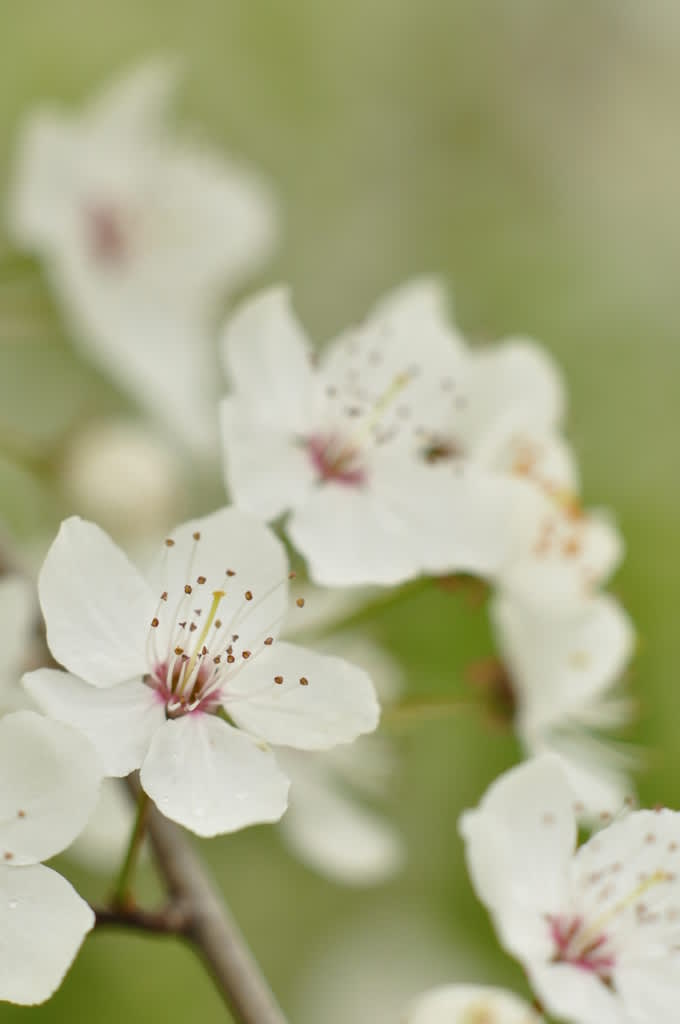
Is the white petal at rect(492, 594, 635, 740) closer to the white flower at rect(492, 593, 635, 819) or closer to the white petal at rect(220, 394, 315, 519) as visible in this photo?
the white flower at rect(492, 593, 635, 819)

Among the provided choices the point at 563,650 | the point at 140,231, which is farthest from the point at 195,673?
the point at 140,231

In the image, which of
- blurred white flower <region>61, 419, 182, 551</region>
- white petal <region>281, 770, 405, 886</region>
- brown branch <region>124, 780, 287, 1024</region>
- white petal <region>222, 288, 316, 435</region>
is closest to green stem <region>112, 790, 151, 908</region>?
brown branch <region>124, 780, 287, 1024</region>

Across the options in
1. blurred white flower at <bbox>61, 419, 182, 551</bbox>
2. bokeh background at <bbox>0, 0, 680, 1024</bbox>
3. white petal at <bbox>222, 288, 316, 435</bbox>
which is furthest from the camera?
bokeh background at <bbox>0, 0, 680, 1024</bbox>

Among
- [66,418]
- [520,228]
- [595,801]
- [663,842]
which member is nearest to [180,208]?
[66,418]

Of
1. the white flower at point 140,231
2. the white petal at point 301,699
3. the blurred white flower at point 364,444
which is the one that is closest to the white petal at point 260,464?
the blurred white flower at point 364,444

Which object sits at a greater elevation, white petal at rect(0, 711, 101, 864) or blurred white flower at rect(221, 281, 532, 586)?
blurred white flower at rect(221, 281, 532, 586)

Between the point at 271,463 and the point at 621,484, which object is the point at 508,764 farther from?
the point at 271,463

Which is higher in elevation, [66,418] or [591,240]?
[591,240]

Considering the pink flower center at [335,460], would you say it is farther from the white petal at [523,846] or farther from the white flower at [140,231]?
the white flower at [140,231]
